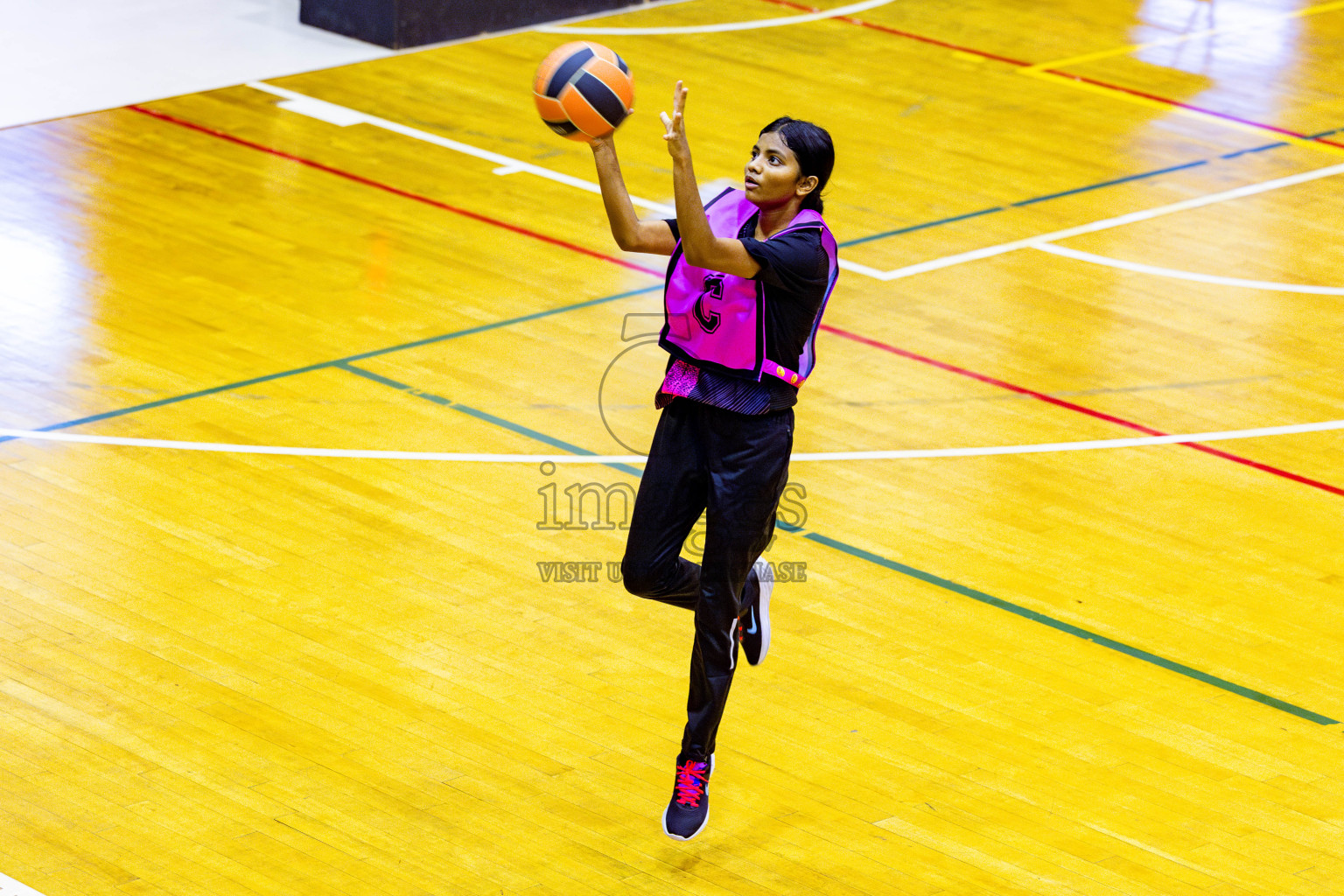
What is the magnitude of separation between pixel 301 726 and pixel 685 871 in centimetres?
143

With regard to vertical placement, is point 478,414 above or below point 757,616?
below

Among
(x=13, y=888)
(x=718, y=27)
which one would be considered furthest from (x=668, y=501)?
(x=718, y=27)

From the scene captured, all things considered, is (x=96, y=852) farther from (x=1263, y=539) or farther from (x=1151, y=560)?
(x=1263, y=539)

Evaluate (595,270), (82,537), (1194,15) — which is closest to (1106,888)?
(82,537)

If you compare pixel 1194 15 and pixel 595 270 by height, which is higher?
pixel 1194 15

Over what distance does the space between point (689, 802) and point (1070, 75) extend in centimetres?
1067

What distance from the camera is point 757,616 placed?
20.2ft

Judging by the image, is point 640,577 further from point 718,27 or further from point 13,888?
point 718,27

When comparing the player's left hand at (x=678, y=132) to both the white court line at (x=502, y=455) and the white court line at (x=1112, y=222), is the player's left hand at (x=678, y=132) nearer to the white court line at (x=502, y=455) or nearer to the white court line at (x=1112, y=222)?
the white court line at (x=502, y=455)

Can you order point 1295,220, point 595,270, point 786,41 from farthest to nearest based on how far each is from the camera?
point 786,41, point 1295,220, point 595,270

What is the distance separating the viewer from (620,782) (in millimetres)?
6090

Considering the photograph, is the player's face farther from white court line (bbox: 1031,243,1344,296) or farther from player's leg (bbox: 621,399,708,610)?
white court line (bbox: 1031,243,1344,296)

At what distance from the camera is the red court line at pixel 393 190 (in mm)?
11055

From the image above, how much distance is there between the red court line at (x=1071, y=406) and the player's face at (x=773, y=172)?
13.6 ft
